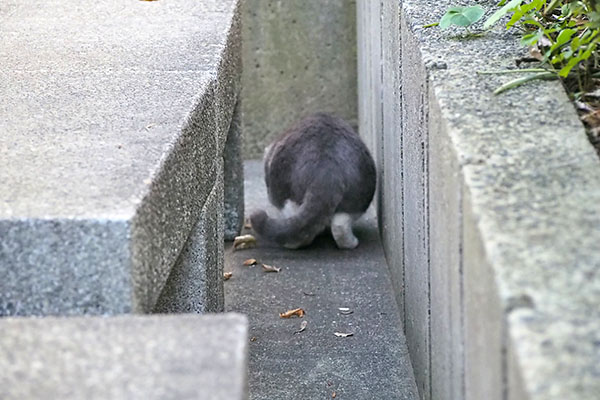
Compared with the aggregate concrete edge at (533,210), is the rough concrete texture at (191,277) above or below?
below

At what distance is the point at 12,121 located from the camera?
9.23ft

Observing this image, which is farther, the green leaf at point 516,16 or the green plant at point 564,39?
the green leaf at point 516,16

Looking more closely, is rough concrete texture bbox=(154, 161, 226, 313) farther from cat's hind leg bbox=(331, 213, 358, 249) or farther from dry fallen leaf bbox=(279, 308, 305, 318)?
cat's hind leg bbox=(331, 213, 358, 249)

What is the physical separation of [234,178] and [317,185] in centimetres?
50

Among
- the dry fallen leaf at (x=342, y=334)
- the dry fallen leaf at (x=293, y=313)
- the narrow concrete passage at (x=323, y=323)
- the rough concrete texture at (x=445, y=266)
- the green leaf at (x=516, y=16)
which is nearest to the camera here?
the rough concrete texture at (x=445, y=266)

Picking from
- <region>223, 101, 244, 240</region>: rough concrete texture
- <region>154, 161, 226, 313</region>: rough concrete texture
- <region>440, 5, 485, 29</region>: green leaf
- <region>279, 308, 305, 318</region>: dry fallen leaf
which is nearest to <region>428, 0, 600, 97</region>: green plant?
<region>440, 5, 485, 29</region>: green leaf

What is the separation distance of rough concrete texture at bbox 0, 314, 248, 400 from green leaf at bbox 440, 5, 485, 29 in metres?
1.60

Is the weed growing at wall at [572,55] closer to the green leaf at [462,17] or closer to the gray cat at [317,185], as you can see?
the green leaf at [462,17]

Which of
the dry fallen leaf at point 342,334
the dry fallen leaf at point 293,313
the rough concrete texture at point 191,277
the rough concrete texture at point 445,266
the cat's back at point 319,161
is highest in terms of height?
the rough concrete texture at point 445,266

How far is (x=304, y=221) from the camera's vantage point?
4820 mm

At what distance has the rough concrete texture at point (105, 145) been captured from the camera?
80.7 inches

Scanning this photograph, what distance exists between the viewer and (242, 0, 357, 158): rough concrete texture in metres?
7.04

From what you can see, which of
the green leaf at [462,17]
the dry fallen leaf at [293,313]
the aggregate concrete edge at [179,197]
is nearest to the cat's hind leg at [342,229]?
the dry fallen leaf at [293,313]

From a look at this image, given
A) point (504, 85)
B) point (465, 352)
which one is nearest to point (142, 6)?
point (504, 85)
